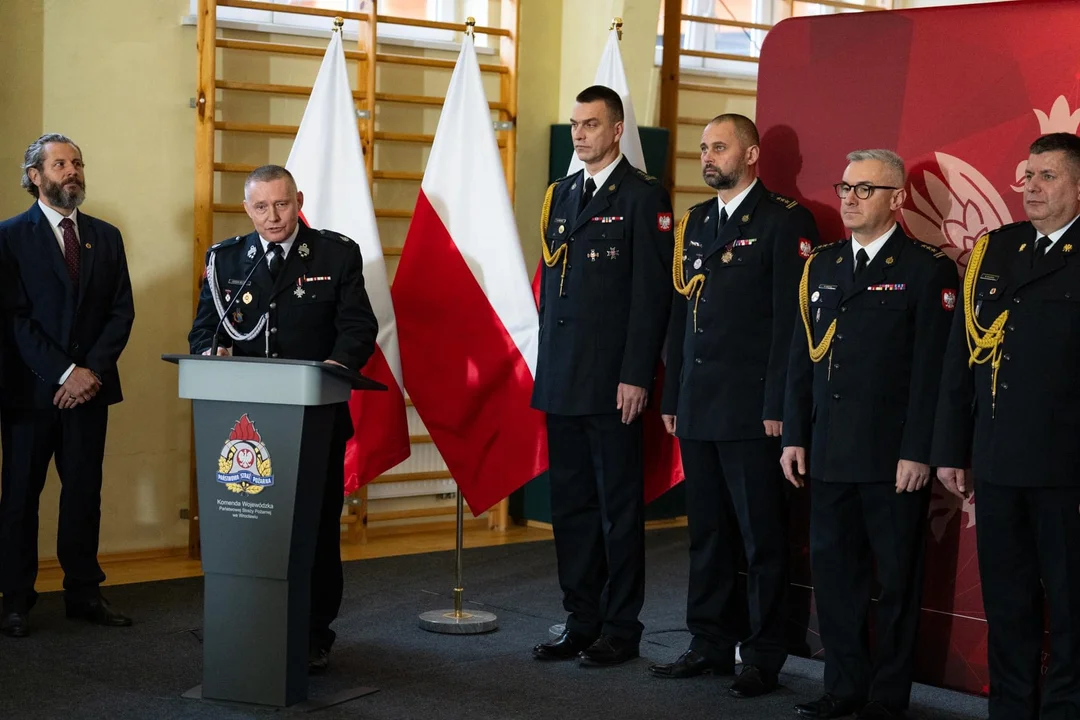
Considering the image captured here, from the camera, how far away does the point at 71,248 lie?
172 inches

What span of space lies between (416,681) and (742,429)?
1192mm

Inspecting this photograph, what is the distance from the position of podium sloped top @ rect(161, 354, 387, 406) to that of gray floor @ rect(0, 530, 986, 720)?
0.83 m

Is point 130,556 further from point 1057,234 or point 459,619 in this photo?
point 1057,234

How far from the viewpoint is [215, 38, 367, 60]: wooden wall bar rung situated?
17.8ft

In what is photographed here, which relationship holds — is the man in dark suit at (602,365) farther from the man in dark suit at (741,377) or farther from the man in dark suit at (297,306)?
the man in dark suit at (297,306)

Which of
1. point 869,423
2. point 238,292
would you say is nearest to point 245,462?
point 238,292

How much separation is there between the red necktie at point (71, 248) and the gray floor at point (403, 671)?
116 cm

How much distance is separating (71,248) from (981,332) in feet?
9.50

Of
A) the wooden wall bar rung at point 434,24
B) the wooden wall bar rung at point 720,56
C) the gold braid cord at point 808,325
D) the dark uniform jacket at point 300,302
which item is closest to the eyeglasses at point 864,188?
the gold braid cord at point 808,325

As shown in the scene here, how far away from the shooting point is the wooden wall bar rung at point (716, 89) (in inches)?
270

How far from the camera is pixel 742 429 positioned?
3709 mm

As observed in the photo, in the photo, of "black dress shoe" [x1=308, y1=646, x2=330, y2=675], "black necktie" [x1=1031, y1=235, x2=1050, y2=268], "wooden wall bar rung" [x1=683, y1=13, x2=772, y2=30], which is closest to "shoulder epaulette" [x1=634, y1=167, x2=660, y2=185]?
"black necktie" [x1=1031, y1=235, x2=1050, y2=268]

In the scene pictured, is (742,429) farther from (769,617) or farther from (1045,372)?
(1045,372)

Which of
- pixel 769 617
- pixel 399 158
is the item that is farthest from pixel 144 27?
pixel 769 617
